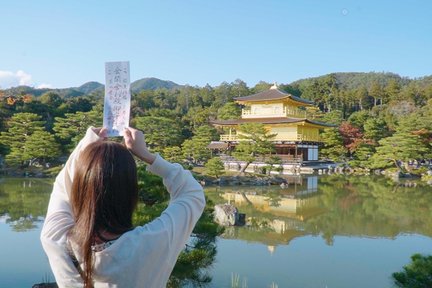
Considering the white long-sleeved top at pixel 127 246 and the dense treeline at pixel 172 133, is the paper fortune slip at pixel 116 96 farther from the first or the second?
the dense treeline at pixel 172 133

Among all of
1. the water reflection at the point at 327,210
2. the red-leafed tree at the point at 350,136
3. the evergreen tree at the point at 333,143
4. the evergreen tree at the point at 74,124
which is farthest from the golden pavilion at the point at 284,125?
the evergreen tree at the point at 74,124

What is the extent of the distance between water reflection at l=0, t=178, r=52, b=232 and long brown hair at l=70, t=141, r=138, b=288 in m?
6.59

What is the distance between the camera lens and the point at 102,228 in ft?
2.57

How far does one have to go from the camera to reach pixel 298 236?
670cm

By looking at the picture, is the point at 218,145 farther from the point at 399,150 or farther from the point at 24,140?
the point at 24,140

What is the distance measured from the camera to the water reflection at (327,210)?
275 inches

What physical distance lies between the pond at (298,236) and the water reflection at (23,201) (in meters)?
0.02

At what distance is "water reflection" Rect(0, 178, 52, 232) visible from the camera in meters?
7.23

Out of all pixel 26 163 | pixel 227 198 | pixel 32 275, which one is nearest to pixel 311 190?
pixel 227 198

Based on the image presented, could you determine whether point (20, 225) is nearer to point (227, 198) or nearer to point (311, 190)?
point (227, 198)

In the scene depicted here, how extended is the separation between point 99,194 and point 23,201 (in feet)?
30.5

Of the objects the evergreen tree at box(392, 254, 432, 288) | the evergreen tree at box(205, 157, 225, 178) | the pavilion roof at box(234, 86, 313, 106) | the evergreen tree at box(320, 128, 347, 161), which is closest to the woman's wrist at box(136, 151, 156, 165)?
the evergreen tree at box(392, 254, 432, 288)

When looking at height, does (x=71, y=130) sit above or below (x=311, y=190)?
above

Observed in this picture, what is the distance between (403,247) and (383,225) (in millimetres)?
1496
